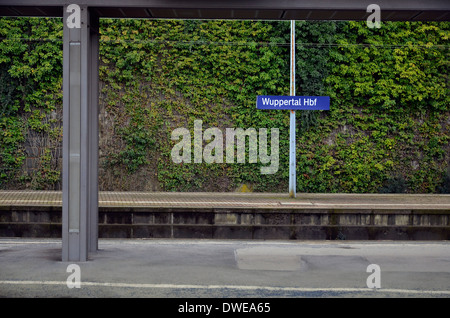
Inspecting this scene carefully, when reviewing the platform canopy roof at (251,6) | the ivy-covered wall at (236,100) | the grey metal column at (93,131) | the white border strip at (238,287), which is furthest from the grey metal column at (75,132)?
the ivy-covered wall at (236,100)

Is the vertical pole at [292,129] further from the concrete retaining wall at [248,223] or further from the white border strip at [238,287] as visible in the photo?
the white border strip at [238,287]

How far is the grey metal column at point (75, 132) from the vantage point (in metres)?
7.91

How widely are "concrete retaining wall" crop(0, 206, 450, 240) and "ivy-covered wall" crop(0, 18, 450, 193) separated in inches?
249

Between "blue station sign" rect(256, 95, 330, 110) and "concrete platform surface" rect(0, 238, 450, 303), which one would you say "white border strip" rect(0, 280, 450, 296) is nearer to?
"concrete platform surface" rect(0, 238, 450, 303)

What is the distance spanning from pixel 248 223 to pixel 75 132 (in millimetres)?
5966

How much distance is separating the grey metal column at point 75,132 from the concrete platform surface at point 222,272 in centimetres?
39

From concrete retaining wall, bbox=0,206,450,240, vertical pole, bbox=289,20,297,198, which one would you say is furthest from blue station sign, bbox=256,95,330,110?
concrete retaining wall, bbox=0,206,450,240

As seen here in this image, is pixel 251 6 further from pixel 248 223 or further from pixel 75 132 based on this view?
pixel 248 223

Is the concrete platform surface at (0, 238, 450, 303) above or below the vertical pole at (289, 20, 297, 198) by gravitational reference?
below

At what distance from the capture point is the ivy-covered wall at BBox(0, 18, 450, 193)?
19.3m

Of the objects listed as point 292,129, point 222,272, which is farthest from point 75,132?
point 292,129

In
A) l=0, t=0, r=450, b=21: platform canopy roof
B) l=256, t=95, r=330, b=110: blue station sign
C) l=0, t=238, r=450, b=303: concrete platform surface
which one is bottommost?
l=0, t=238, r=450, b=303: concrete platform surface

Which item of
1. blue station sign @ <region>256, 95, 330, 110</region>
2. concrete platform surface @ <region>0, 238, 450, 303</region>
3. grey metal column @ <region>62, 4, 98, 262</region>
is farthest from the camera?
blue station sign @ <region>256, 95, 330, 110</region>

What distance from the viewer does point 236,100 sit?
19.5 meters
